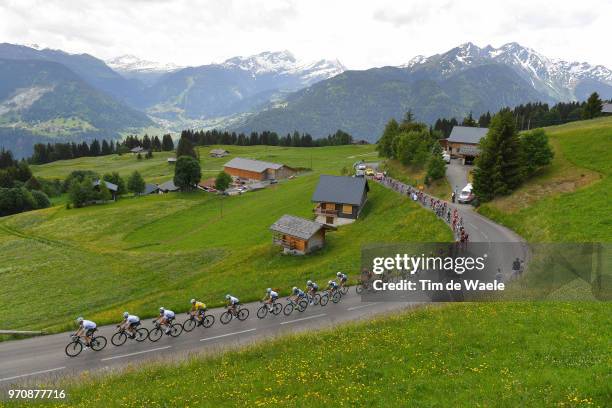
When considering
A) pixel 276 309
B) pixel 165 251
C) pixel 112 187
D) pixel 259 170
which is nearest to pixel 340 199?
pixel 165 251

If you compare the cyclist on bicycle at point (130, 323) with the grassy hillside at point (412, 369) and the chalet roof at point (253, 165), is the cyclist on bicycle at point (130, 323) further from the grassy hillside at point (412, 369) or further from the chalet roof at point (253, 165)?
the chalet roof at point (253, 165)

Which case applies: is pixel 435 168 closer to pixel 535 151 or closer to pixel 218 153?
pixel 535 151

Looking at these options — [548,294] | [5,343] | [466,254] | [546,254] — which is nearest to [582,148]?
[546,254]

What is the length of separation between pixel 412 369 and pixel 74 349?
21.8 m

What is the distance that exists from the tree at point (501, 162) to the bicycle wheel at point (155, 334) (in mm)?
46126

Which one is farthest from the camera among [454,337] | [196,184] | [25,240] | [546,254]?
[196,184]

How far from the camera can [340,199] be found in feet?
229

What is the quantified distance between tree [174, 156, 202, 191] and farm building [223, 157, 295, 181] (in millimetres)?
23678

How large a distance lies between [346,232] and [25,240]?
66.7 m

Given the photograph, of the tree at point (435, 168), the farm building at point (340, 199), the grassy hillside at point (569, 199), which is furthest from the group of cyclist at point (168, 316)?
the tree at point (435, 168)

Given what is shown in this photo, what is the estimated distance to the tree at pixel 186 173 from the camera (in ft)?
385

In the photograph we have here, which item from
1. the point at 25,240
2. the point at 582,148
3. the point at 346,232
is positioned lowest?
the point at 25,240

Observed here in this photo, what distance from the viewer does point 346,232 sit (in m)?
62.4

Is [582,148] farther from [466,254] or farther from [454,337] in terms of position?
[454,337]
